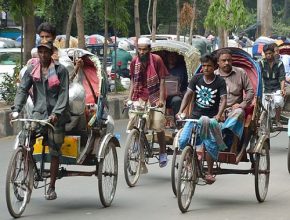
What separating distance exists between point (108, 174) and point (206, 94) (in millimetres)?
1374

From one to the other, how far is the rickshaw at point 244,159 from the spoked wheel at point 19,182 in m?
1.48

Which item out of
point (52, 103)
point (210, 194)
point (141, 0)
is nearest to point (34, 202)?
point (52, 103)

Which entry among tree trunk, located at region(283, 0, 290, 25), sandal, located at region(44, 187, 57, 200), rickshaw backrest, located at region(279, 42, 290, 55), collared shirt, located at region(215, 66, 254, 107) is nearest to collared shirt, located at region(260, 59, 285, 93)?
rickshaw backrest, located at region(279, 42, 290, 55)

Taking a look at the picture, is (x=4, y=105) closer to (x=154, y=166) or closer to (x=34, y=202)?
(x=154, y=166)

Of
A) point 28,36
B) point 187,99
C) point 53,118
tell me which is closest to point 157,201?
point 187,99

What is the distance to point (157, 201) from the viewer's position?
31.3 ft

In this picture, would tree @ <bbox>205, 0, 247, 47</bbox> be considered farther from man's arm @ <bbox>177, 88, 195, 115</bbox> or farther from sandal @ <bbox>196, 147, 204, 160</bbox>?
sandal @ <bbox>196, 147, 204, 160</bbox>

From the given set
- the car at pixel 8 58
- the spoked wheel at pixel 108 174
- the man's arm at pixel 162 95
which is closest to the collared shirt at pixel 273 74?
the man's arm at pixel 162 95

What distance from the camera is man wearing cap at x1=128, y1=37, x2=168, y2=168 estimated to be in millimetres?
11031

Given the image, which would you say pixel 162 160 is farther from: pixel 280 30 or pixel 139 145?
pixel 280 30

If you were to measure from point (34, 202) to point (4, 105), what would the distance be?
8.77 meters

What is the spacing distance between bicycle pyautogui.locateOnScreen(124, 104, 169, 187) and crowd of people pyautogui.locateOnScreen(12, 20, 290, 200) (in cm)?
16

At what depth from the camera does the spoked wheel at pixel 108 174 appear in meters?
8.96

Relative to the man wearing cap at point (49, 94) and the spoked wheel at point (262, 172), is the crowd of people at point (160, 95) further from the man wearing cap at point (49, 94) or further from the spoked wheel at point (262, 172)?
the spoked wheel at point (262, 172)
